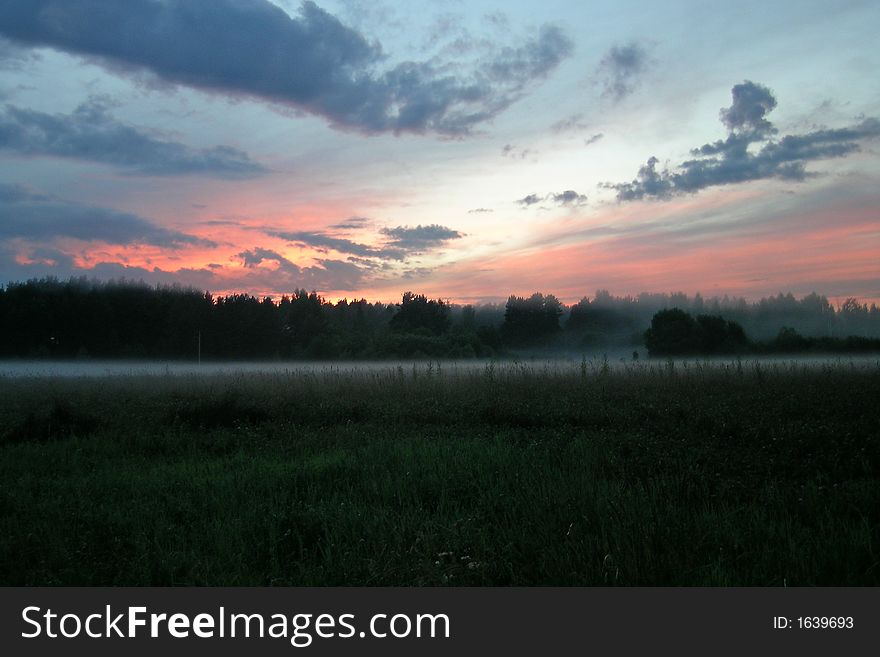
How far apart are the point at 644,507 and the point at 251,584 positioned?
12.6 ft

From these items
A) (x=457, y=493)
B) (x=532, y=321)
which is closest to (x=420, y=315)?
(x=532, y=321)

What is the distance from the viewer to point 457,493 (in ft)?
25.0

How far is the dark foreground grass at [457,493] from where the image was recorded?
521cm

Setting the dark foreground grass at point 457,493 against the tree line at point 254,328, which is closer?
the dark foreground grass at point 457,493

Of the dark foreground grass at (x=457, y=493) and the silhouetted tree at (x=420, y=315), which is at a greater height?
the silhouetted tree at (x=420, y=315)

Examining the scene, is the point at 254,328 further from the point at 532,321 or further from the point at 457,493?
the point at 457,493

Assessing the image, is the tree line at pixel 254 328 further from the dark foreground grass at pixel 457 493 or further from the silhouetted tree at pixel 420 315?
the dark foreground grass at pixel 457 493

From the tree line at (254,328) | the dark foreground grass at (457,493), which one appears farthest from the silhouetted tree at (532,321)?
the dark foreground grass at (457,493)

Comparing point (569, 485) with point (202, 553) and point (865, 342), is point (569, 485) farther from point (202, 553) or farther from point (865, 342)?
point (865, 342)

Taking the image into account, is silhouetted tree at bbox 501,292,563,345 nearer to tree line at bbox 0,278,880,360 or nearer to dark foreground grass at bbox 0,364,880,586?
tree line at bbox 0,278,880,360

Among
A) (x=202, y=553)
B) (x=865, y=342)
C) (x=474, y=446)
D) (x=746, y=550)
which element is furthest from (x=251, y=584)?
(x=865, y=342)

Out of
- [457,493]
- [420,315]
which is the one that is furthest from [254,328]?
[457,493]

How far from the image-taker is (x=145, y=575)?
17.5 feet

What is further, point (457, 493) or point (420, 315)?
point (420, 315)
